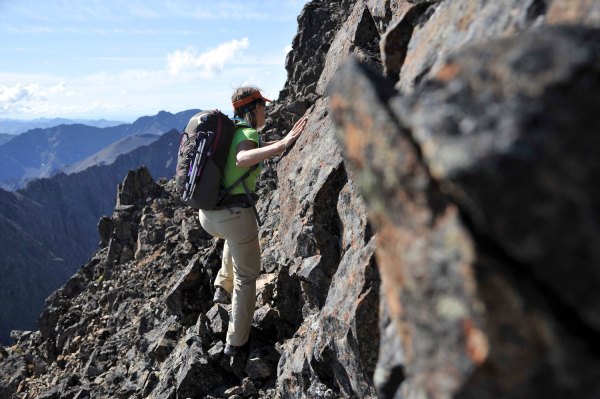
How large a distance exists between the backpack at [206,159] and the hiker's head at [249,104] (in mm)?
537

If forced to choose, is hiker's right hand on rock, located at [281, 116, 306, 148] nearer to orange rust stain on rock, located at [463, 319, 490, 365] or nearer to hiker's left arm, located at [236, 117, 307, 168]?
hiker's left arm, located at [236, 117, 307, 168]

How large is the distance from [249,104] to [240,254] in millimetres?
3081

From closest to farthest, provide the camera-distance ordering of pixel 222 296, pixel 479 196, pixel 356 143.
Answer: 1. pixel 479 196
2. pixel 356 143
3. pixel 222 296

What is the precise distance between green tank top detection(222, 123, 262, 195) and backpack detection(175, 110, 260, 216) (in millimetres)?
73

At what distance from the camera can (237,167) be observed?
8766 millimetres

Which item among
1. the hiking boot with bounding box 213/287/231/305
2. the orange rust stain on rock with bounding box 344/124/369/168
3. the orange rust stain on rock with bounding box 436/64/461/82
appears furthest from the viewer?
the hiking boot with bounding box 213/287/231/305

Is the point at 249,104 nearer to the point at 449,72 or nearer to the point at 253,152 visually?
the point at 253,152

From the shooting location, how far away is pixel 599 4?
9.75 feet

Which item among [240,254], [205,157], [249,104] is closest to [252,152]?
[205,157]

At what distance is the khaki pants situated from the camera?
9.12 m

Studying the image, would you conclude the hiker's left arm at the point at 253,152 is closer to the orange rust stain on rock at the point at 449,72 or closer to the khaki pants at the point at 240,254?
the khaki pants at the point at 240,254

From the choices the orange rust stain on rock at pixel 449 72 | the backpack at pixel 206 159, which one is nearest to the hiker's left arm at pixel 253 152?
the backpack at pixel 206 159

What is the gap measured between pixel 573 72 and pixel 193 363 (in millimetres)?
9843

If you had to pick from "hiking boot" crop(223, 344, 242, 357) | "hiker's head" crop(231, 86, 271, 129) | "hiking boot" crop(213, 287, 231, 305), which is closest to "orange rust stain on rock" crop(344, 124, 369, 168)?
"hiker's head" crop(231, 86, 271, 129)
